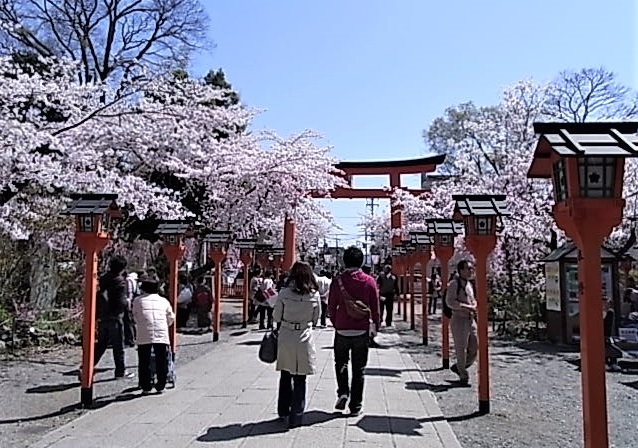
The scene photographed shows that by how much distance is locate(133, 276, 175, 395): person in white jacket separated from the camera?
7953 mm

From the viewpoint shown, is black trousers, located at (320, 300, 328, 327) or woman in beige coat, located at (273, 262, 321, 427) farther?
black trousers, located at (320, 300, 328, 327)

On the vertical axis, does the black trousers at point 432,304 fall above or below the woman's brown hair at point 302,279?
below

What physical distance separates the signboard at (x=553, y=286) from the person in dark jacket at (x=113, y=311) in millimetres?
8943

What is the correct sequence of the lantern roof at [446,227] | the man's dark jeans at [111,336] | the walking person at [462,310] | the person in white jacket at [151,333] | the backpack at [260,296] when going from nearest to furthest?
the person in white jacket at [151,333]
the walking person at [462,310]
the man's dark jeans at [111,336]
the lantern roof at [446,227]
the backpack at [260,296]

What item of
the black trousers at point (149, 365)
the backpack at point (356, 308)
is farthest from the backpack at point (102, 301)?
the backpack at point (356, 308)

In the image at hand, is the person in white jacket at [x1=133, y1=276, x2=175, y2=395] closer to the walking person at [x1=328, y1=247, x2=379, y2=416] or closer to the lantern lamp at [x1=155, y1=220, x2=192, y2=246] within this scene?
the walking person at [x1=328, y1=247, x2=379, y2=416]

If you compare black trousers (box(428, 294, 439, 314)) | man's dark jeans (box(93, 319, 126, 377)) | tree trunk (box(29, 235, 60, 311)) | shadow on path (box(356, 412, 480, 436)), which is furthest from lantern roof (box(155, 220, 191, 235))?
black trousers (box(428, 294, 439, 314))

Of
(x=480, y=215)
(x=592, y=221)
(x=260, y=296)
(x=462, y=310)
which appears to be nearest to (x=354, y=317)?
(x=480, y=215)

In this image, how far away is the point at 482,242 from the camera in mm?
8031

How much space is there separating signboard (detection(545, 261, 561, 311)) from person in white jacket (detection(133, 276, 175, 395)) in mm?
8923

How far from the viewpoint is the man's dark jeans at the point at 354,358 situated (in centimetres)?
684

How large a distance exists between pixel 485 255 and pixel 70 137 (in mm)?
9148

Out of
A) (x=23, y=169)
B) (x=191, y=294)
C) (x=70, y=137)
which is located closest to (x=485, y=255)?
(x=23, y=169)

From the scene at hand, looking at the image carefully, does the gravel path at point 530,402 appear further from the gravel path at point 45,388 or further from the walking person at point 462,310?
the gravel path at point 45,388
